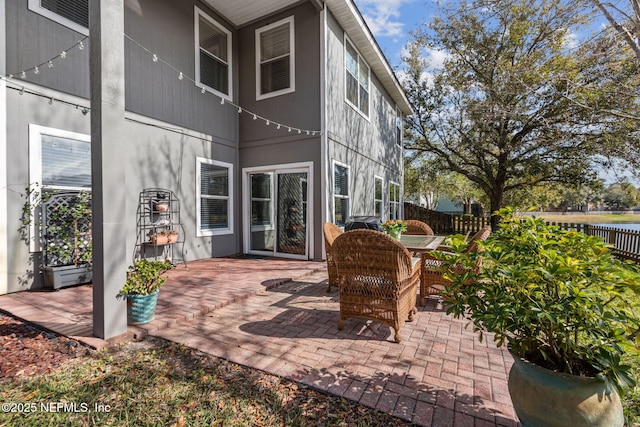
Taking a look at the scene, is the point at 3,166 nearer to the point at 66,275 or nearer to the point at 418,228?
the point at 66,275

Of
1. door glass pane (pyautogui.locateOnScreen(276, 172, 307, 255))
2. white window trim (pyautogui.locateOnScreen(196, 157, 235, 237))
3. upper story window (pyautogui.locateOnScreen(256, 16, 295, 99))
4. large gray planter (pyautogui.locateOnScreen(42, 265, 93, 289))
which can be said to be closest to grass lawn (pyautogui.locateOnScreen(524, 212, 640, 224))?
door glass pane (pyautogui.locateOnScreen(276, 172, 307, 255))

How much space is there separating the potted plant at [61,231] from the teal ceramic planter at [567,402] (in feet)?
16.6

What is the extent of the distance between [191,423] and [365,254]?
69.6 inches

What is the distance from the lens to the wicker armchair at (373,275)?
2717 mm

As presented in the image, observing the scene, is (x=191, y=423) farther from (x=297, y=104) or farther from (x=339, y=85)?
(x=339, y=85)

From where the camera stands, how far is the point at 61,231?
4.32 metres

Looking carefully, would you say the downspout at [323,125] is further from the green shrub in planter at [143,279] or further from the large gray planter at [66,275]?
the large gray planter at [66,275]

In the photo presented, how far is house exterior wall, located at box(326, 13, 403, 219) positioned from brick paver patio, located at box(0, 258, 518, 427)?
11.2 ft

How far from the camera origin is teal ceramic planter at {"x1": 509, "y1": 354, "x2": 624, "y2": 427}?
137cm

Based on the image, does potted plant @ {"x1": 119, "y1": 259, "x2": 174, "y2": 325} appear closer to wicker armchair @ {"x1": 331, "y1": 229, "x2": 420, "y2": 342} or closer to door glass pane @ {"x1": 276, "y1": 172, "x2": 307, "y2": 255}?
wicker armchair @ {"x1": 331, "y1": 229, "x2": 420, "y2": 342}

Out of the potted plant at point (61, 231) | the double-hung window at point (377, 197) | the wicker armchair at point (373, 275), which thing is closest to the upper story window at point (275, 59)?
the potted plant at point (61, 231)

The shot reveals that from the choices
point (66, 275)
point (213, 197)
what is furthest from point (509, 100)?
point (66, 275)

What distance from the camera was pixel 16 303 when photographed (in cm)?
360

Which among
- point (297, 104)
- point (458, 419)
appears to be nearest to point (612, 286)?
point (458, 419)
